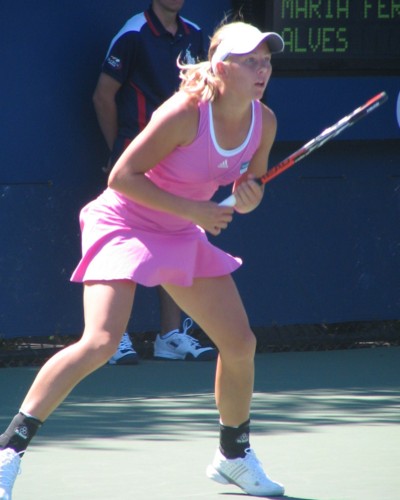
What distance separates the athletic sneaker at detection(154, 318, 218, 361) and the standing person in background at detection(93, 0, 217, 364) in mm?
249

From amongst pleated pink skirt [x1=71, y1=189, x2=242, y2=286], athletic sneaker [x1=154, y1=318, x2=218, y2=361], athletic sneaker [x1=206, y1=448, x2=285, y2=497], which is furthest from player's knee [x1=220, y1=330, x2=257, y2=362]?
athletic sneaker [x1=154, y1=318, x2=218, y2=361]

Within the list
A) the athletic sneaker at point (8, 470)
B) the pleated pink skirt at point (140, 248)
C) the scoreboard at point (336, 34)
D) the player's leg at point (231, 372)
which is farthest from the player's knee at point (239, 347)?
the scoreboard at point (336, 34)

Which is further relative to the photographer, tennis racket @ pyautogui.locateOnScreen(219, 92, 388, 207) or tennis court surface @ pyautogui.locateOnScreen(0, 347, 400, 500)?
tennis court surface @ pyautogui.locateOnScreen(0, 347, 400, 500)

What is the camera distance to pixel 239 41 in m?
4.53

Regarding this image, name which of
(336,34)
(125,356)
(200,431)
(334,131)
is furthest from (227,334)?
(336,34)

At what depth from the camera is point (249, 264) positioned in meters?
8.08

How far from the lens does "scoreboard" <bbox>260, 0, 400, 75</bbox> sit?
308 inches

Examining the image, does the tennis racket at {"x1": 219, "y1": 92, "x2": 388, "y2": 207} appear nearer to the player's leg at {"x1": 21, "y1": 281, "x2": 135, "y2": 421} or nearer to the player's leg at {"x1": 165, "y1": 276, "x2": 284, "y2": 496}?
the player's leg at {"x1": 165, "y1": 276, "x2": 284, "y2": 496}

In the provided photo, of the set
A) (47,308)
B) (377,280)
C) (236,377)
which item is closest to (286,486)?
(236,377)

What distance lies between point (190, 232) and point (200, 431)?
1.32 m

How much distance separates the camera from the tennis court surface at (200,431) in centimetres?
473

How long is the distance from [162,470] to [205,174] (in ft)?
3.75

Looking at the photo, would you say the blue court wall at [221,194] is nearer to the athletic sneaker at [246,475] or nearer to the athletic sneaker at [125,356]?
the athletic sneaker at [125,356]

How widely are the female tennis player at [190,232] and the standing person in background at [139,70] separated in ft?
8.62
